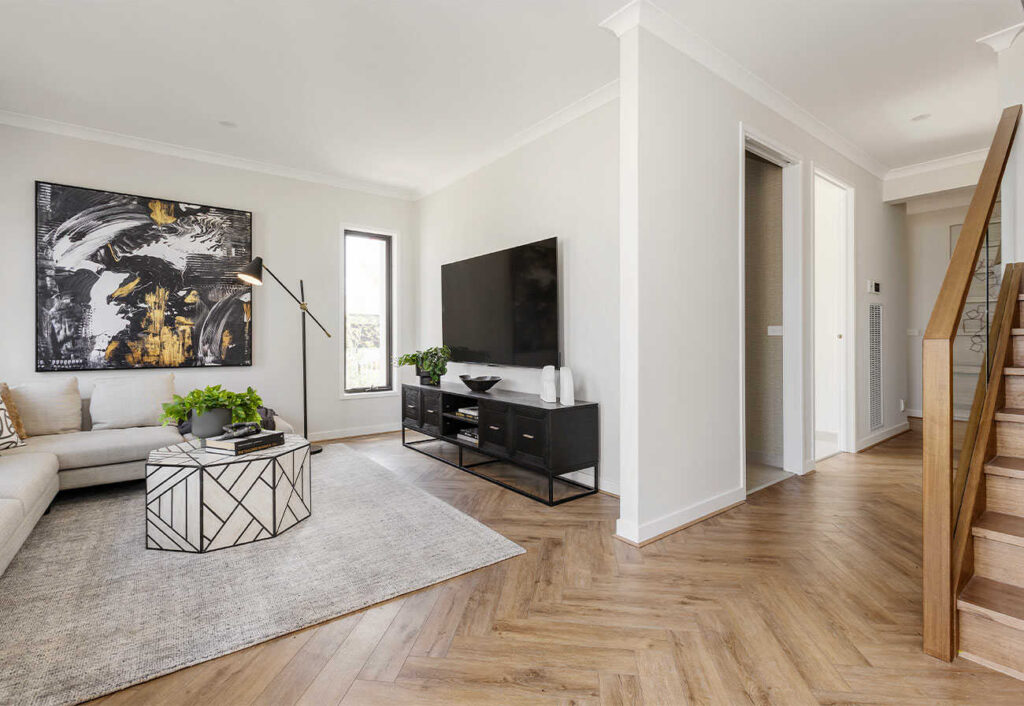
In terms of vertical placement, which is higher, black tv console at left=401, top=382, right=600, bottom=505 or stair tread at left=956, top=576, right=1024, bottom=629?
black tv console at left=401, top=382, right=600, bottom=505

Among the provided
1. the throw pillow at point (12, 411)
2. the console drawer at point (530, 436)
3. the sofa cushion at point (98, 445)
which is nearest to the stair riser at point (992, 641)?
the console drawer at point (530, 436)

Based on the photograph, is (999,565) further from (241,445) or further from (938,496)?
(241,445)

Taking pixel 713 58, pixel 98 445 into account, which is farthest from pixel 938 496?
pixel 98 445

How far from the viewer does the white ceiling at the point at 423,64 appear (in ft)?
8.12

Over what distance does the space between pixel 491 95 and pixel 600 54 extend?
0.81 m

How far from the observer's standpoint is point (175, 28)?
8.49ft

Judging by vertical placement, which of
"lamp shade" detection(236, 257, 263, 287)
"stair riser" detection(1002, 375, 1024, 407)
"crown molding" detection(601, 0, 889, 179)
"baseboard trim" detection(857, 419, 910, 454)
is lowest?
"baseboard trim" detection(857, 419, 910, 454)

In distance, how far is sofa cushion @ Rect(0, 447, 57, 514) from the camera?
85.7 inches

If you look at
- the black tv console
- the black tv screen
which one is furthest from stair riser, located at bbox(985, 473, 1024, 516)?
the black tv screen

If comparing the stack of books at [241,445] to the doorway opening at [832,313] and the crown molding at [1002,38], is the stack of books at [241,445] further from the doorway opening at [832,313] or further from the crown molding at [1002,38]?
the crown molding at [1002,38]

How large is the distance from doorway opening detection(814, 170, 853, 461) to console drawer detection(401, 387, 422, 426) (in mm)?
3507

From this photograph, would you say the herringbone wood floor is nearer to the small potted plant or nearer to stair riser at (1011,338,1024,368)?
stair riser at (1011,338,1024,368)

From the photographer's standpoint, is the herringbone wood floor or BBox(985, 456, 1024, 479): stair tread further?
BBox(985, 456, 1024, 479): stair tread

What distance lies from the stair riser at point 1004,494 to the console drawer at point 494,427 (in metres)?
2.36
